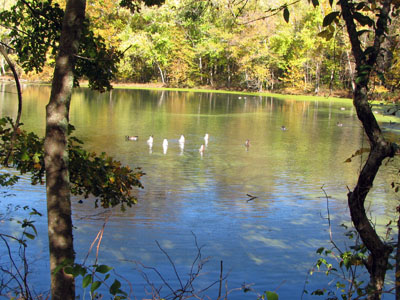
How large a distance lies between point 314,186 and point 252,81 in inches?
1703

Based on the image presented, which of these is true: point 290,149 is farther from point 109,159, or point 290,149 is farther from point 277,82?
point 277,82

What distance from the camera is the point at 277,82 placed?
53.8 m

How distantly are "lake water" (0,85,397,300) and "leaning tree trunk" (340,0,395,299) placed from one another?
0.33m

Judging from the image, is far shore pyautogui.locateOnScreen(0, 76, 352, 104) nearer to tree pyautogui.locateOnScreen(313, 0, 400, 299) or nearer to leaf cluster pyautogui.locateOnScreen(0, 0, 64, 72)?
leaf cluster pyautogui.locateOnScreen(0, 0, 64, 72)

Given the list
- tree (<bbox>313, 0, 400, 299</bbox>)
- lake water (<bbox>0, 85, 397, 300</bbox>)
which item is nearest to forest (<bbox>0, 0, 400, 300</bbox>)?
tree (<bbox>313, 0, 400, 299</bbox>)

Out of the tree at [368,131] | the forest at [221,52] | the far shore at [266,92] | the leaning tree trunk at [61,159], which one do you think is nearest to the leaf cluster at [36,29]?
the leaning tree trunk at [61,159]

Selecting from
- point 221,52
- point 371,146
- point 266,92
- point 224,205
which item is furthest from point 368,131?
point 221,52

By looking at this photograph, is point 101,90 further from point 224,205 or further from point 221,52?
point 221,52

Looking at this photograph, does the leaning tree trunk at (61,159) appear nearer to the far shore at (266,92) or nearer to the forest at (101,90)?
the forest at (101,90)

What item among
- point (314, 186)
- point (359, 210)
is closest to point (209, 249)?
point (359, 210)

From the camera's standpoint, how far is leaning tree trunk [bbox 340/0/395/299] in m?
2.75

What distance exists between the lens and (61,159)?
2949 mm

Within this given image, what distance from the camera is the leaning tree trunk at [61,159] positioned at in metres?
2.90

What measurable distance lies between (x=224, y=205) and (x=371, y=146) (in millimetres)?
6715
